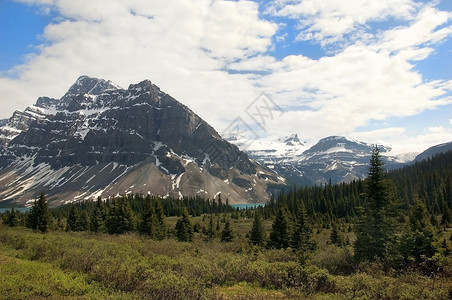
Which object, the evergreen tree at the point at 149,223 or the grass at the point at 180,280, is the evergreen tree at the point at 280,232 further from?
the grass at the point at 180,280

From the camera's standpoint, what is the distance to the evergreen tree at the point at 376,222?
24.9 meters

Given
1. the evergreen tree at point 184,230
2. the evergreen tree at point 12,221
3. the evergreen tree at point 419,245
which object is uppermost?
the evergreen tree at point 419,245

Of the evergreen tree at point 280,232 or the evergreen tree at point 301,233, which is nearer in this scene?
the evergreen tree at point 301,233

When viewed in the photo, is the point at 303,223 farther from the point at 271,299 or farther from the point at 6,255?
the point at 6,255

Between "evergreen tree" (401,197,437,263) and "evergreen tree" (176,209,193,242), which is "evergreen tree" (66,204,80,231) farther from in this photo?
"evergreen tree" (401,197,437,263)

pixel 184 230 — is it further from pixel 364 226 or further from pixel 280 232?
pixel 364 226

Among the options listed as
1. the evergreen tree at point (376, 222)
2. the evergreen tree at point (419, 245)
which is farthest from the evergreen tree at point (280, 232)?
the evergreen tree at point (419, 245)

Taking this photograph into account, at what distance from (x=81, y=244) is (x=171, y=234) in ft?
124

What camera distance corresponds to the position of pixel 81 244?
23047 mm

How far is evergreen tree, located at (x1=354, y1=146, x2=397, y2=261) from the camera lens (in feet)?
81.7

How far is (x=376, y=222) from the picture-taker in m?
26.8

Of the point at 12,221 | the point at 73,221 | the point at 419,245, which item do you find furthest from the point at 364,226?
the point at 12,221

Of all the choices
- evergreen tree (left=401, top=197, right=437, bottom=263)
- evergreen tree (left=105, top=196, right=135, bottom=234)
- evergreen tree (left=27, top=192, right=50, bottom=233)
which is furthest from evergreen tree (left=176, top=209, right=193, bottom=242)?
evergreen tree (left=401, top=197, right=437, bottom=263)

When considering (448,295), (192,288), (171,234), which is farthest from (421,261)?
(171,234)
